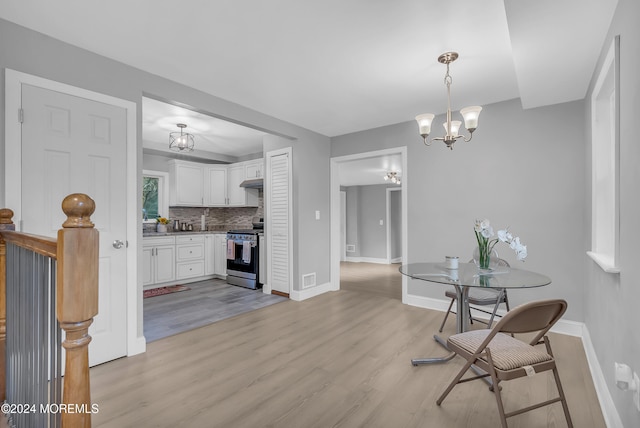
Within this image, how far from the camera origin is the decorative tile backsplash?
6059mm

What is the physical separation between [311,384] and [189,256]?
12.9 ft

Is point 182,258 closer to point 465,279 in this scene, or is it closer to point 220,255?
point 220,255

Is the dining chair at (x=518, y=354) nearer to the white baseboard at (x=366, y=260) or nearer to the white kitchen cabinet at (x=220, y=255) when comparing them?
the white kitchen cabinet at (x=220, y=255)

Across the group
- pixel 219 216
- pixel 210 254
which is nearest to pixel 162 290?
pixel 210 254

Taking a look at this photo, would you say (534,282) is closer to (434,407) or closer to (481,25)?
(434,407)

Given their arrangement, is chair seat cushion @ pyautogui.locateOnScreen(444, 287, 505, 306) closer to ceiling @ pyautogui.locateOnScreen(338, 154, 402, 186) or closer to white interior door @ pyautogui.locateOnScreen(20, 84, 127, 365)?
ceiling @ pyautogui.locateOnScreen(338, 154, 402, 186)

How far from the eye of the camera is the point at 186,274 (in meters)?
5.35

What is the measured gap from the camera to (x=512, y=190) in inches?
132

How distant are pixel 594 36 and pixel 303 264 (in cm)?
361

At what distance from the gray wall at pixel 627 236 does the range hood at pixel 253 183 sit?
4.49 metres

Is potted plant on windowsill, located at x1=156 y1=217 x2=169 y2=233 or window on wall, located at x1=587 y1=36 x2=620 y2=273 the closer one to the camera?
window on wall, located at x1=587 y1=36 x2=620 y2=273

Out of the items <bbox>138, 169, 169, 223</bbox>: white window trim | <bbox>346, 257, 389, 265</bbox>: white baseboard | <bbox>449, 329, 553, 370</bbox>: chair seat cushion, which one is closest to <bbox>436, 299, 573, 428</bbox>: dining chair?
<bbox>449, 329, 553, 370</bbox>: chair seat cushion

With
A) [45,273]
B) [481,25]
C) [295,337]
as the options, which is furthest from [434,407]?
[481,25]

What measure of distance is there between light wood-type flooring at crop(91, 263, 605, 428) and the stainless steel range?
1732mm
